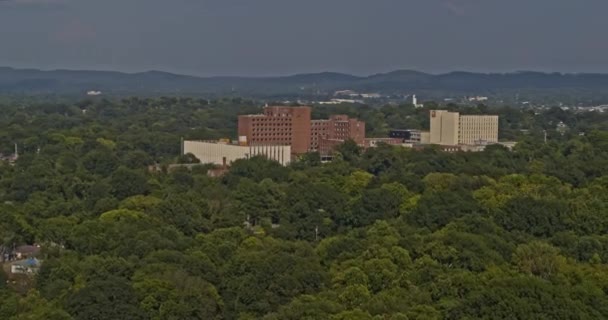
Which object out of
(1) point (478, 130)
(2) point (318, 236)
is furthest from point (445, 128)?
(2) point (318, 236)

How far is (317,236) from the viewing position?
115ft

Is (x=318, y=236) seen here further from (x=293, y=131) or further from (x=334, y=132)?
(x=334, y=132)

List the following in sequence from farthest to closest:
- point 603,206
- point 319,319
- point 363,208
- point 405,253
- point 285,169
A: 1. point 285,169
2. point 363,208
3. point 603,206
4. point 405,253
5. point 319,319

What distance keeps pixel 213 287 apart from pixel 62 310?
328 centimetres

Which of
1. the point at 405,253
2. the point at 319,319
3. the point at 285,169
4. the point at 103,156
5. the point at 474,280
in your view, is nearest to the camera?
the point at 319,319

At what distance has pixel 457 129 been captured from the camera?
65.3 meters

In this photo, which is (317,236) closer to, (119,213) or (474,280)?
(119,213)

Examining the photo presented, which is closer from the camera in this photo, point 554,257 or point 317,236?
point 554,257

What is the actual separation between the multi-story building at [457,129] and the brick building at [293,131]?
17.5ft

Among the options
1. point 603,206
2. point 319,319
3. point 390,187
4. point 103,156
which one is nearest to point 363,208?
point 390,187

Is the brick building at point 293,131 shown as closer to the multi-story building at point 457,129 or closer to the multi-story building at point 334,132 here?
the multi-story building at point 334,132

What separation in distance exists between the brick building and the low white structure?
54.8 inches

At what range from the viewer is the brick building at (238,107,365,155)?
58344 millimetres

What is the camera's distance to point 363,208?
120 ft
